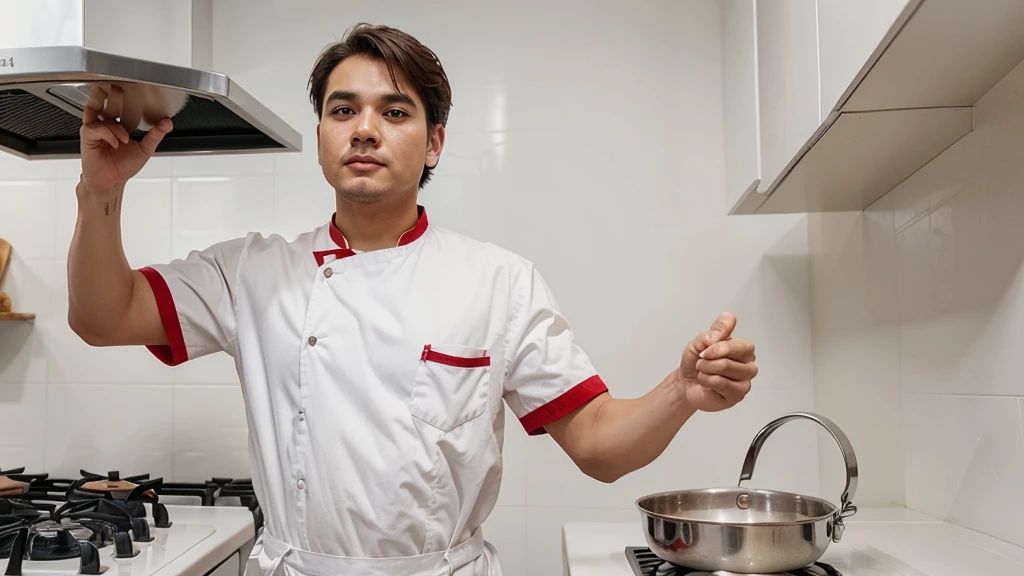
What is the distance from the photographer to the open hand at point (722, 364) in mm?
925

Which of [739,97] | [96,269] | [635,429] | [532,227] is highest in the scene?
[739,97]

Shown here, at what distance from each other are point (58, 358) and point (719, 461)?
162cm

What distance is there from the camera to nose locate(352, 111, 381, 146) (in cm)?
115

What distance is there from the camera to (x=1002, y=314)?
1.21m

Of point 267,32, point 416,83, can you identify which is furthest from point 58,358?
point 416,83

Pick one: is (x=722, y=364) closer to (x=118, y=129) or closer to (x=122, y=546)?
(x=118, y=129)

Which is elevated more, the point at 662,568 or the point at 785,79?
the point at 785,79

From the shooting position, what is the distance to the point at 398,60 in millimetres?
1208

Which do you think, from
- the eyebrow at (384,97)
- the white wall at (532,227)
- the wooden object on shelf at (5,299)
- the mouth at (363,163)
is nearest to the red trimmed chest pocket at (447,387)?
the mouth at (363,163)

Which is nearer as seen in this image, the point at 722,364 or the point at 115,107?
the point at 722,364

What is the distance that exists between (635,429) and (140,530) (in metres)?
0.88

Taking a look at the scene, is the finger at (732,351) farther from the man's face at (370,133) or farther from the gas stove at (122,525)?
the gas stove at (122,525)

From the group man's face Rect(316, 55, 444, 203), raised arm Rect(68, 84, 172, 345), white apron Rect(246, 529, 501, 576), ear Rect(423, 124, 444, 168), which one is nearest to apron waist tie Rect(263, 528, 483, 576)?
white apron Rect(246, 529, 501, 576)

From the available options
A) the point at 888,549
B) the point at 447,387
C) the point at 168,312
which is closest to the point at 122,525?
the point at 168,312
